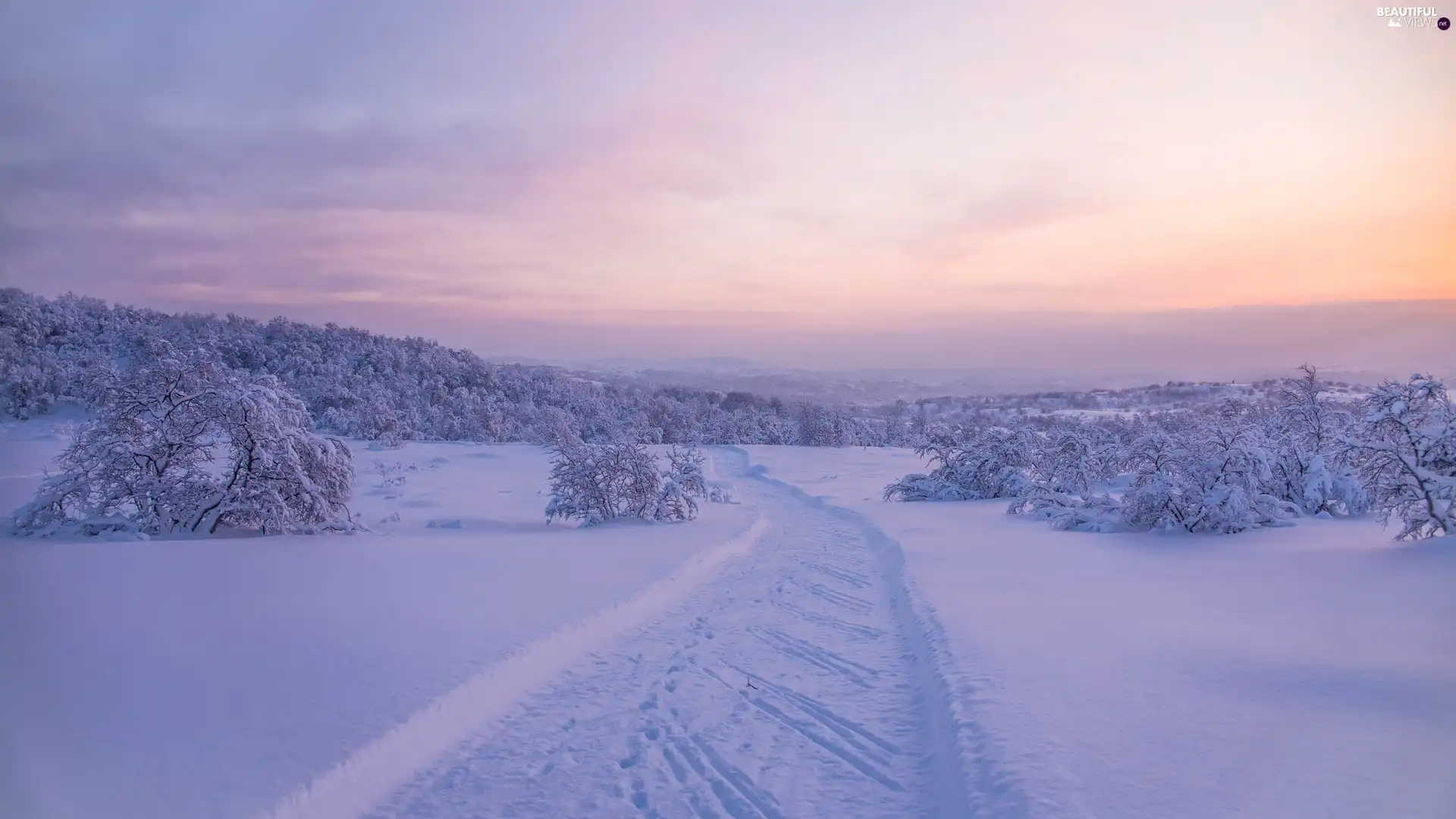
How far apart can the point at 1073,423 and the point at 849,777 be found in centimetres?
2187

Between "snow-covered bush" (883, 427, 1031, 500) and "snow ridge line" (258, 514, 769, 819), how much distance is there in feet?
51.8

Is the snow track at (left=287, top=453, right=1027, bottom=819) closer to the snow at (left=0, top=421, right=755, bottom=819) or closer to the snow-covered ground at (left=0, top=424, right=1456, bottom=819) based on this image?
the snow-covered ground at (left=0, top=424, right=1456, bottom=819)

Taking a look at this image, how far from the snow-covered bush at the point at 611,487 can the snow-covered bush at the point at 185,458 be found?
17.0ft

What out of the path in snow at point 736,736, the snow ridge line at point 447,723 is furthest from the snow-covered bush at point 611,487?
the path in snow at point 736,736

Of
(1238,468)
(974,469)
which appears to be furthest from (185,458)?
(974,469)

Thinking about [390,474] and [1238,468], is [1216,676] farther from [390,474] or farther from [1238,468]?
[390,474]

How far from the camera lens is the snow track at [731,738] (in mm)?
4852

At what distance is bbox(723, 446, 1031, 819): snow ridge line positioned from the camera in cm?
453

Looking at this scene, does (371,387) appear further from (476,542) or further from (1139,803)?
(1139,803)

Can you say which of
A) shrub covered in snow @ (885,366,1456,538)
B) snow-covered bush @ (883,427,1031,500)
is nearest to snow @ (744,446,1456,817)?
shrub covered in snow @ (885,366,1456,538)

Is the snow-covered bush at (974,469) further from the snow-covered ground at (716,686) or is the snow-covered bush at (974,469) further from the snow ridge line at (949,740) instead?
the snow ridge line at (949,740)

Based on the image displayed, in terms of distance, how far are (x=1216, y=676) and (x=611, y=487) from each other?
44.9 feet

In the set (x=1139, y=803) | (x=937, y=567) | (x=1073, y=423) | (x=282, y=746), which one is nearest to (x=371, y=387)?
Answer: (x=1073, y=423)

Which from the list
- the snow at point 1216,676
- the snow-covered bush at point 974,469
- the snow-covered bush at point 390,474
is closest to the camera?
the snow at point 1216,676
